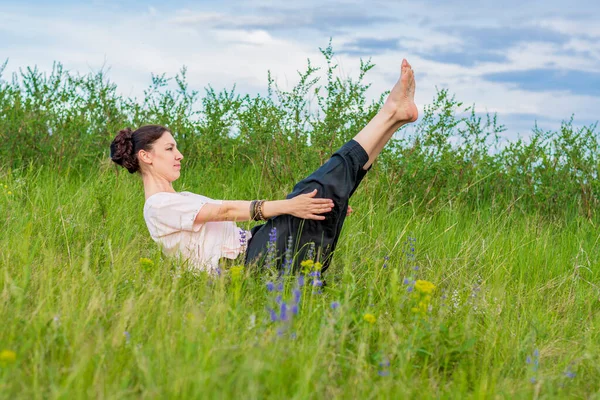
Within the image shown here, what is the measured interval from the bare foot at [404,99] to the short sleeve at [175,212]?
1330 mm

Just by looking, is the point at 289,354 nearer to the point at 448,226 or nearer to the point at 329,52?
the point at 448,226

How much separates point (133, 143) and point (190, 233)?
82cm

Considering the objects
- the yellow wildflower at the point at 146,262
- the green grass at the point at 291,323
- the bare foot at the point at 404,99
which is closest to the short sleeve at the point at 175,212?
the green grass at the point at 291,323

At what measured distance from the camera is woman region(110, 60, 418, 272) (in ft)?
13.0

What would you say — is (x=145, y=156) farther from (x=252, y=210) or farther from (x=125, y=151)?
(x=252, y=210)

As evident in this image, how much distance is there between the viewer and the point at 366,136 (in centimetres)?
418

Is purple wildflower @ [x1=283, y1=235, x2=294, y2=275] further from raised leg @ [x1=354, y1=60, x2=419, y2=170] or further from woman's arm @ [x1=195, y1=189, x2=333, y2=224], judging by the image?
raised leg @ [x1=354, y1=60, x2=419, y2=170]

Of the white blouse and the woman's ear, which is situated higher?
the woman's ear

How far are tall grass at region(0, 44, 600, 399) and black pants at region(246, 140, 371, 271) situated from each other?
196 millimetres

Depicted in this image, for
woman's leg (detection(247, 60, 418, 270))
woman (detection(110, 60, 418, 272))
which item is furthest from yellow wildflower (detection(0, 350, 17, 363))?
woman's leg (detection(247, 60, 418, 270))

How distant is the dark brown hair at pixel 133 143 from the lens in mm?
4512

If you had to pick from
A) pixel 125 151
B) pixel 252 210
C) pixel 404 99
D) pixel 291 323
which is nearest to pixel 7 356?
pixel 291 323

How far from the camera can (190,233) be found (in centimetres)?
422

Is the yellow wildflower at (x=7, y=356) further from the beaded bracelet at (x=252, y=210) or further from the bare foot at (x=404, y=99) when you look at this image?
the bare foot at (x=404, y=99)
